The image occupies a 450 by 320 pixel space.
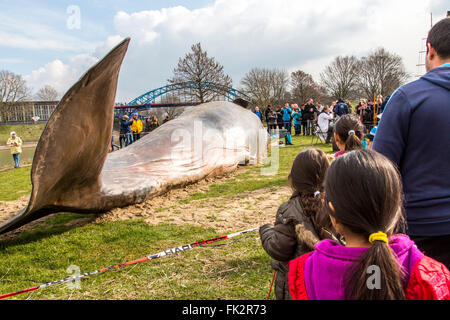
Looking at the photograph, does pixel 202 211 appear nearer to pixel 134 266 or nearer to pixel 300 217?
pixel 134 266

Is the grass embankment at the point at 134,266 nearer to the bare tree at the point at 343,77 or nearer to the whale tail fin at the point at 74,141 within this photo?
the whale tail fin at the point at 74,141

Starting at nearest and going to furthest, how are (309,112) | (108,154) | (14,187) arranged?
(108,154)
(14,187)
(309,112)

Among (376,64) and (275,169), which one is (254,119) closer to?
(275,169)

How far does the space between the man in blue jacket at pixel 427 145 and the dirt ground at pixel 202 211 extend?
279 cm

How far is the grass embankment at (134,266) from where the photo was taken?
2912 millimetres

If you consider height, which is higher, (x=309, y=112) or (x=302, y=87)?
(x=302, y=87)

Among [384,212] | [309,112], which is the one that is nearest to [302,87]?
[309,112]

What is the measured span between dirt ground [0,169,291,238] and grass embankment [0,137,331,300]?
209 millimetres

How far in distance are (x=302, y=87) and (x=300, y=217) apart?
2094 inches

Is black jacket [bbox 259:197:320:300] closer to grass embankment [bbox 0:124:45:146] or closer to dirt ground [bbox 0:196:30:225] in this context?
dirt ground [bbox 0:196:30:225]

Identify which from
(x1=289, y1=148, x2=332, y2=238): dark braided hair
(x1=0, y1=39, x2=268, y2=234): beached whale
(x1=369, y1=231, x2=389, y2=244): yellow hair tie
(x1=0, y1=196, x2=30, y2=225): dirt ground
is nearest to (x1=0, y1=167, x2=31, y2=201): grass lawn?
(x1=0, y1=196, x2=30, y2=225): dirt ground

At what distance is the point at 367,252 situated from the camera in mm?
1165

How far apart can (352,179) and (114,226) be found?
3.94m

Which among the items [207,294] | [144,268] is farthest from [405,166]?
[144,268]
